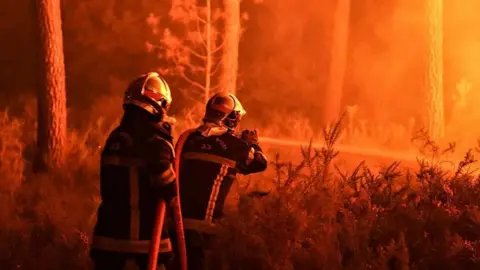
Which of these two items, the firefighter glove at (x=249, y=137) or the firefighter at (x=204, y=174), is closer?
the firefighter at (x=204, y=174)

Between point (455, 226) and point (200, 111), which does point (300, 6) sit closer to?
point (200, 111)


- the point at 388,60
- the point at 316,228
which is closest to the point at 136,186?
the point at 316,228

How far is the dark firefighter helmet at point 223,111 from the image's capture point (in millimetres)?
5508

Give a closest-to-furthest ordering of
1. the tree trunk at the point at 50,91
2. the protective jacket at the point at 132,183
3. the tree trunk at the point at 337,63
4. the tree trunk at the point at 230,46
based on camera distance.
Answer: the protective jacket at the point at 132,183, the tree trunk at the point at 50,91, the tree trunk at the point at 230,46, the tree trunk at the point at 337,63

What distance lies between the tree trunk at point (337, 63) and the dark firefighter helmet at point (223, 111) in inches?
604

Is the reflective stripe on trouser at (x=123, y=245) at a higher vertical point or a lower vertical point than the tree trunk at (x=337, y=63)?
lower

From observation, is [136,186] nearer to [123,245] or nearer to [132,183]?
[132,183]

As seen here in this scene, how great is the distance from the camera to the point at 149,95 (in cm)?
470

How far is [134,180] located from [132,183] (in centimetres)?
3

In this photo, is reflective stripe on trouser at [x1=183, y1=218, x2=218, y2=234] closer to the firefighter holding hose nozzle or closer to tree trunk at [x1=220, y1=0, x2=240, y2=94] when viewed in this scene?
the firefighter holding hose nozzle

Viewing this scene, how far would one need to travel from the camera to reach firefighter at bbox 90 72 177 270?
15.2ft

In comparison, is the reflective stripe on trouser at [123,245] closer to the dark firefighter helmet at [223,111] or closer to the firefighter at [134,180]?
the firefighter at [134,180]

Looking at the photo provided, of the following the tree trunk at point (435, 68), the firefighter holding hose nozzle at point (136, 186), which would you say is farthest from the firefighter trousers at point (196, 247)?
the tree trunk at point (435, 68)

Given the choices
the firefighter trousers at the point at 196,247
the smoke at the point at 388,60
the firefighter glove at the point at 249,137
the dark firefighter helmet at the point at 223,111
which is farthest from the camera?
the smoke at the point at 388,60
